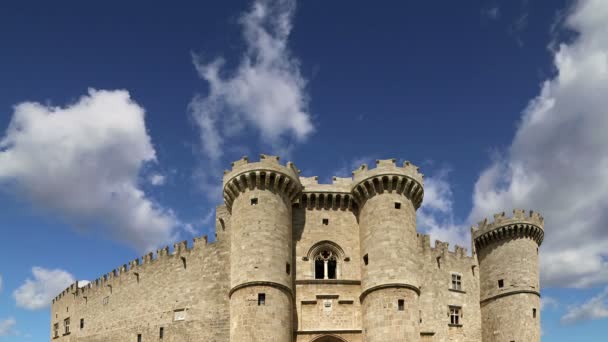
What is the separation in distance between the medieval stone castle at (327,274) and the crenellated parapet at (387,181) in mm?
64

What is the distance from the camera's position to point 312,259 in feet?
113

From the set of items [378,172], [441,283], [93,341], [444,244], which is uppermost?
[378,172]

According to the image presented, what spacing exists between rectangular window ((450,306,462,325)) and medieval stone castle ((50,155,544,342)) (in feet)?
0.25

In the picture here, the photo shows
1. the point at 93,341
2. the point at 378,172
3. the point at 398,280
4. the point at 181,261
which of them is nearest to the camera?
the point at 398,280

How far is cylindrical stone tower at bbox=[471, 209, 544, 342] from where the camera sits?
3806 centimetres

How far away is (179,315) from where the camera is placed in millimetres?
36188

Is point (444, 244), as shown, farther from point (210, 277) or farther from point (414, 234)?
point (210, 277)

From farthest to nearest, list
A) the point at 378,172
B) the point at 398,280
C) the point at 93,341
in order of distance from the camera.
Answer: the point at 93,341 < the point at 378,172 < the point at 398,280

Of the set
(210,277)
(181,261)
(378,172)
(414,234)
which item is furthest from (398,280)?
(181,261)

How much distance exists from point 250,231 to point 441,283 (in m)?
12.9

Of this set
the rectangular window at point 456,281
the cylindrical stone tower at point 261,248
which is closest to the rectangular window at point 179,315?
the cylindrical stone tower at point 261,248

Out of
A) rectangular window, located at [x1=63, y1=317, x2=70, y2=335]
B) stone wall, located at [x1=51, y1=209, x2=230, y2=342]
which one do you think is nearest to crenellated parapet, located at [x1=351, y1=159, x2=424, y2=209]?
stone wall, located at [x1=51, y1=209, x2=230, y2=342]

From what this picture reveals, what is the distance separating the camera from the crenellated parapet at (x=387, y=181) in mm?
34000

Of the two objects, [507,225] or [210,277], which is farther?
[507,225]
